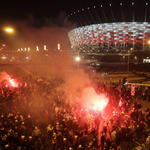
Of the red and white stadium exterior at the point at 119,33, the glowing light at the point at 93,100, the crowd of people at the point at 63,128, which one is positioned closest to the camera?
the crowd of people at the point at 63,128

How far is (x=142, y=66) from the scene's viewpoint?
79.8 ft

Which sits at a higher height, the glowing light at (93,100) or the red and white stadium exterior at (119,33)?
the red and white stadium exterior at (119,33)

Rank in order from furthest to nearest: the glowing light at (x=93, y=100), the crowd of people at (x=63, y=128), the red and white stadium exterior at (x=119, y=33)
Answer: the red and white stadium exterior at (x=119, y=33) → the glowing light at (x=93, y=100) → the crowd of people at (x=63, y=128)

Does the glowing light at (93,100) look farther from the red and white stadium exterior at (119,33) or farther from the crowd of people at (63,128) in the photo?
the red and white stadium exterior at (119,33)

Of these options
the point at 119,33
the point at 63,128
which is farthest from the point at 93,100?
the point at 119,33

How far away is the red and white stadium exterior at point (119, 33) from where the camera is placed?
144 feet

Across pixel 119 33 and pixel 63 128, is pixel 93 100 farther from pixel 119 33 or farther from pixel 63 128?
pixel 119 33

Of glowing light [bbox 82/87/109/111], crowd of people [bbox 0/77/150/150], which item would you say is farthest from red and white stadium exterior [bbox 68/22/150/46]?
crowd of people [bbox 0/77/150/150]

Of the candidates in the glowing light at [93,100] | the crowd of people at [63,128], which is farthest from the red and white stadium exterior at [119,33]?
the crowd of people at [63,128]

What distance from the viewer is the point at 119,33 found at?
45.2 meters

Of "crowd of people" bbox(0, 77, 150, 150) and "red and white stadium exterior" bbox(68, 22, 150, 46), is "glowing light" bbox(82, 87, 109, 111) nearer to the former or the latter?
"crowd of people" bbox(0, 77, 150, 150)

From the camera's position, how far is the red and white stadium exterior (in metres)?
44.0

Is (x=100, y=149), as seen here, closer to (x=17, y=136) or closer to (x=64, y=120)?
(x=64, y=120)

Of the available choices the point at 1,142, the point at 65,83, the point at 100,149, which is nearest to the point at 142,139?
the point at 100,149
